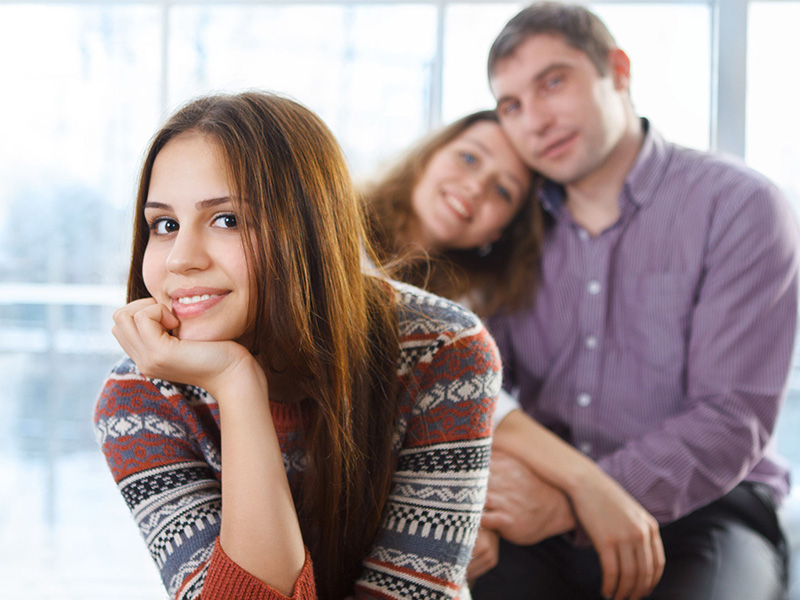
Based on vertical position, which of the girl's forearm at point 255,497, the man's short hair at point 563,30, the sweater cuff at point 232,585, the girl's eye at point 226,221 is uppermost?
the man's short hair at point 563,30

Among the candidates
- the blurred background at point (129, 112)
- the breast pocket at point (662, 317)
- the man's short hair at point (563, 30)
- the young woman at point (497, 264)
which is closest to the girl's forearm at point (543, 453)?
the young woman at point (497, 264)

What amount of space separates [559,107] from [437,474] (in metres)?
1.03

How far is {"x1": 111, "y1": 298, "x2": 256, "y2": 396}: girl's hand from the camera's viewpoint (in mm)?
880

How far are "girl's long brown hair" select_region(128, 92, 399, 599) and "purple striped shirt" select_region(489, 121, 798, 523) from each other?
73 cm

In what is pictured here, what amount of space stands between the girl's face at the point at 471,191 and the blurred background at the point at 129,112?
68cm

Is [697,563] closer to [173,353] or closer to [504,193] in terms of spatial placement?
[504,193]

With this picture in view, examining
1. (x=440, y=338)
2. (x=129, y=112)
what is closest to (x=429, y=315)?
(x=440, y=338)

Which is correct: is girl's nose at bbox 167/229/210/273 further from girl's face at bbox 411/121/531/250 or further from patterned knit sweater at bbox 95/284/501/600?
girl's face at bbox 411/121/531/250

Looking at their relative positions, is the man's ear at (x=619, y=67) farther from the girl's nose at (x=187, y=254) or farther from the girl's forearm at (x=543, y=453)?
the girl's nose at (x=187, y=254)

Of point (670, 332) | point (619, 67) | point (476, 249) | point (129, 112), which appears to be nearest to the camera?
point (670, 332)

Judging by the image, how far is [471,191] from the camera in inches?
65.1

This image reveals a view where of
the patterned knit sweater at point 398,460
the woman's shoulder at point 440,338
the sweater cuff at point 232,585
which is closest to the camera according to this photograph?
the sweater cuff at point 232,585

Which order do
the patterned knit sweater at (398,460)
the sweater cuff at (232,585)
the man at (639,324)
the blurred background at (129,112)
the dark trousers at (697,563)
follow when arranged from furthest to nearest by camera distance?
the blurred background at (129,112) < the man at (639,324) < the dark trousers at (697,563) < the patterned knit sweater at (398,460) < the sweater cuff at (232,585)

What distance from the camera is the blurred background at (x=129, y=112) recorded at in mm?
2334
